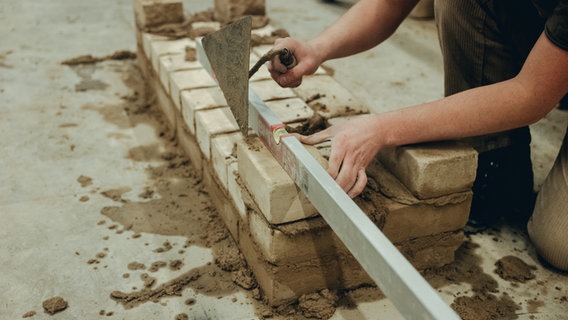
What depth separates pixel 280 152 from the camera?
6.71 ft

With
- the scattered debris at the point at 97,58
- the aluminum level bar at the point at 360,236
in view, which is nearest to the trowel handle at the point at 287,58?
the aluminum level bar at the point at 360,236

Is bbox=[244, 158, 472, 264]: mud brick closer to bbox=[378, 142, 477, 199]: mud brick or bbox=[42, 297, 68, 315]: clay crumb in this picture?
bbox=[378, 142, 477, 199]: mud brick

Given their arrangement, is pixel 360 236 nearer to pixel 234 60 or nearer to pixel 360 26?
pixel 234 60

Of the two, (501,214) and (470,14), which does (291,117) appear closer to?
(470,14)

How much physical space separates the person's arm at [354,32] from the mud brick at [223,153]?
0.33 metres

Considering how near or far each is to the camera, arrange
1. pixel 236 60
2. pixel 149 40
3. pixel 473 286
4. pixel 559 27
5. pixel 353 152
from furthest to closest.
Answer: pixel 149 40 → pixel 473 286 → pixel 236 60 → pixel 353 152 → pixel 559 27

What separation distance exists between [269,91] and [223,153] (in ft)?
1.82

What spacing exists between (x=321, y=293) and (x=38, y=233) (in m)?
1.20

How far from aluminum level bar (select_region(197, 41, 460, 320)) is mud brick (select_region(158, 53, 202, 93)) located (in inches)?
44.7

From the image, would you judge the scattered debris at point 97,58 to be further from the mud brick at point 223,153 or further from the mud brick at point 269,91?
the mud brick at point 223,153

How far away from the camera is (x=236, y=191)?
→ 231 cm

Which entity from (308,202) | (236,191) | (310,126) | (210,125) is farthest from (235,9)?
(308,202)

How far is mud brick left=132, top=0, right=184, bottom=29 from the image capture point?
3.56 m

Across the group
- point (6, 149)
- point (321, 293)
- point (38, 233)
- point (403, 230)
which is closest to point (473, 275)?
point (403, 230)
